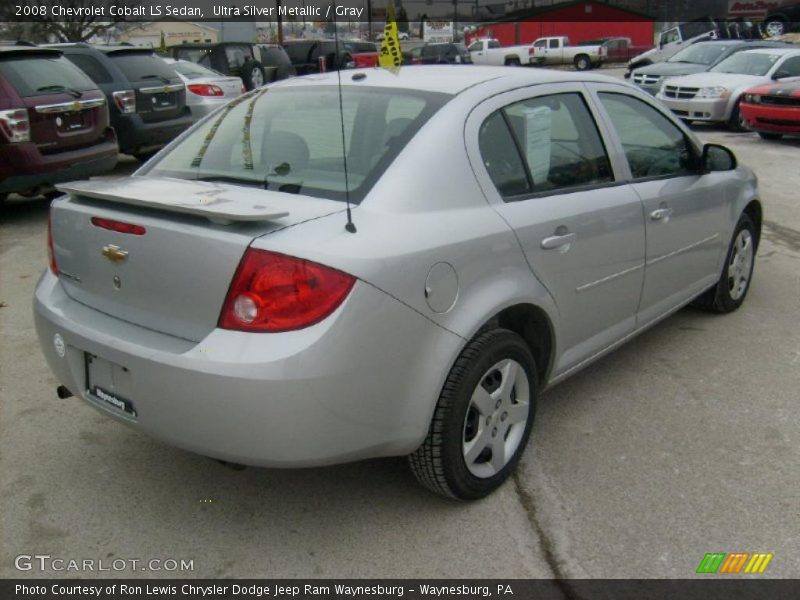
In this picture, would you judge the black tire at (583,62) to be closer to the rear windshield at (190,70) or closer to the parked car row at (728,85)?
the parked car row at (728,85)

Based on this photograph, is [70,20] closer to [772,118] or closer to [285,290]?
[772,118]

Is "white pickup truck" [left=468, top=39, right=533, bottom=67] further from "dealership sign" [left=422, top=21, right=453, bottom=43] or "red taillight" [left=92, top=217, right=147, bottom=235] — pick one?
"red taillight" [left=92, top=217, right=147, bottom=235]

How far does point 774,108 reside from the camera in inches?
503

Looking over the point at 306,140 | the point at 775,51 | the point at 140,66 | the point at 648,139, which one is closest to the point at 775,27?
the point at 775,51

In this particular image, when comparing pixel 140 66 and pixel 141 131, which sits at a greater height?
pixel 140 66

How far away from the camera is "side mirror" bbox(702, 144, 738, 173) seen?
435 centimetres

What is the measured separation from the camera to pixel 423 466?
2.83 meters

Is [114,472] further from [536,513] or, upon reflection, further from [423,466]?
[536,513]

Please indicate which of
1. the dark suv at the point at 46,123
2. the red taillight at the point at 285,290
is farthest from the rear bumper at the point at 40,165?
the red taillight at the point at 285,290

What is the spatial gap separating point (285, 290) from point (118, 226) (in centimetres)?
74

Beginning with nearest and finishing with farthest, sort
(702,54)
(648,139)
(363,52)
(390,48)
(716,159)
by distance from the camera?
1. (390,48)
2. (648,139)
3. (716,159)
4. (702,54)
5. (363,52)

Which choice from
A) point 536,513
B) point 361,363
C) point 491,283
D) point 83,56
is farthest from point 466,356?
point 83,56

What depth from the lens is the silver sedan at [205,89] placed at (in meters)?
11.5

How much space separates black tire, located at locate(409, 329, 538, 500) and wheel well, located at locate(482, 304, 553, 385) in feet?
0.53
